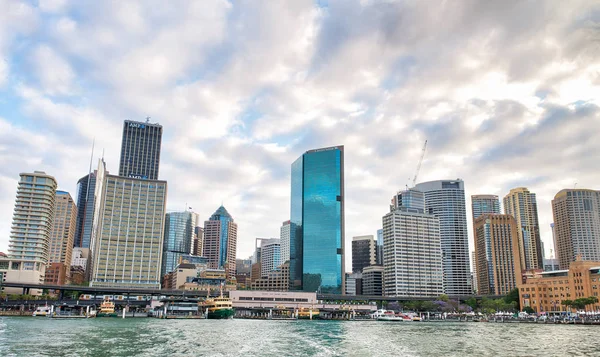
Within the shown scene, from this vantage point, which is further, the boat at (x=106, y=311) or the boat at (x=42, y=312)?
the boat at (x=106, y=311)

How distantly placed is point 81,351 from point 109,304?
478 ft

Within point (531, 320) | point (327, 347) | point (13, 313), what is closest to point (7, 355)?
point (327, 347)

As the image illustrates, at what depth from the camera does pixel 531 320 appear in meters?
192

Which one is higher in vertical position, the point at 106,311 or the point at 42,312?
the point at 106,311

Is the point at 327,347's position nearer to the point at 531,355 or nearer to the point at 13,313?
the point at 531,355

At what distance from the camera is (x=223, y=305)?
638ft

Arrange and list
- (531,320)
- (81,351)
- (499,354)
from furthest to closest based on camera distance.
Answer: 1. (531,320)
2. (499,354)
3. (81,351)

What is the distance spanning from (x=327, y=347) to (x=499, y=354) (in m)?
24.1

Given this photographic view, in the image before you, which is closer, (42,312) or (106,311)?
(42,312)

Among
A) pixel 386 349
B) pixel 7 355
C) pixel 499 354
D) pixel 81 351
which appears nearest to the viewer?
pixel 7 355

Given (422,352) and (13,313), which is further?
(13,313)

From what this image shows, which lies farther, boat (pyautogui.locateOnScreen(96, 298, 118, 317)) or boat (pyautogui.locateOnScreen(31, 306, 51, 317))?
boat (pyautogui.locateOnScreen(96, 298, 118, 317))

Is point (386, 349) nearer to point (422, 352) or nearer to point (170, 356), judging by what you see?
point (422, 352)

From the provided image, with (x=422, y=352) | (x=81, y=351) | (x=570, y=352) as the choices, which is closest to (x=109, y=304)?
(x=81, y=351)
